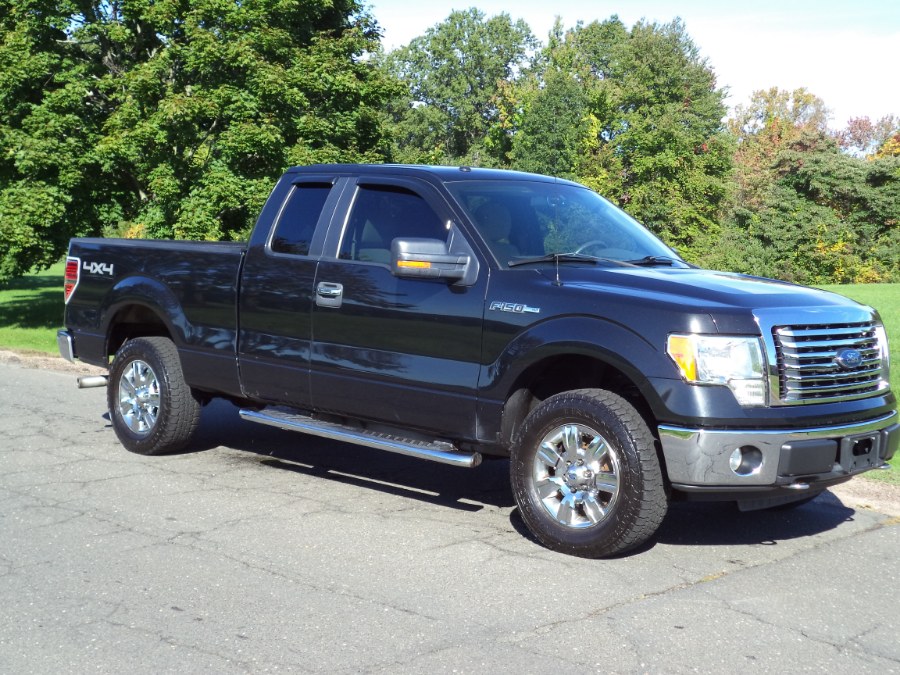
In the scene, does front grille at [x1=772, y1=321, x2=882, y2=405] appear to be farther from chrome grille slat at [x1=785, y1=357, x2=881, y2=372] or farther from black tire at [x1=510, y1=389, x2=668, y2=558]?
black tire at [x1=510, y1=389, x2=668, y2=558]

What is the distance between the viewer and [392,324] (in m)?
6.30

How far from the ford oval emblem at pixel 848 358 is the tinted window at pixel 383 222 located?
7.89ft

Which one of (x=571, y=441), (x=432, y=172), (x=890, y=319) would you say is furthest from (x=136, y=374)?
(x=890, y=319)

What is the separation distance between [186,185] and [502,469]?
44.4 feet

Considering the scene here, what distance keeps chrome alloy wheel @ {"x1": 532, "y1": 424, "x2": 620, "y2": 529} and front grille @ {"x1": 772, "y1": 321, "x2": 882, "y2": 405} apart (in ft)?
3.17

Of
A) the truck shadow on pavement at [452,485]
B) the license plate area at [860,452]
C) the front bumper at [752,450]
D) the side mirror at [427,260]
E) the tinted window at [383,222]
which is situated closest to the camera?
the front bumper at [752,450]

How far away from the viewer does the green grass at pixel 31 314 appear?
54.5 feet

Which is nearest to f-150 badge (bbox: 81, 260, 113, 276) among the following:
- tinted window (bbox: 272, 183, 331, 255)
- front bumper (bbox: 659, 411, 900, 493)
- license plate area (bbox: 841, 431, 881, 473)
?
tinted window (bbox: 272, 183, 331, 255)

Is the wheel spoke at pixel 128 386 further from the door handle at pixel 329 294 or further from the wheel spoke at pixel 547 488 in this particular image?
the wheel spoke at pixel 547 488

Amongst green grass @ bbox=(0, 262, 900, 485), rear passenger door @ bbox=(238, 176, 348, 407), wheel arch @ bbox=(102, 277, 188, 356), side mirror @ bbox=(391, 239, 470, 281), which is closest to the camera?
side mirror @ bbox=(391, 239, 470, 281)

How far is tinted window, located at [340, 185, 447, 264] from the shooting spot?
6.45 m

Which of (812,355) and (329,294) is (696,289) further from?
(329,294)

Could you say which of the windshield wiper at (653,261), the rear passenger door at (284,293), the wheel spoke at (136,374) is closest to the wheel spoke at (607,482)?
the windshield wiper at (653,261)

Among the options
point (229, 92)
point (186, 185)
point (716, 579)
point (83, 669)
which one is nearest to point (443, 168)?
point (716, 579)
